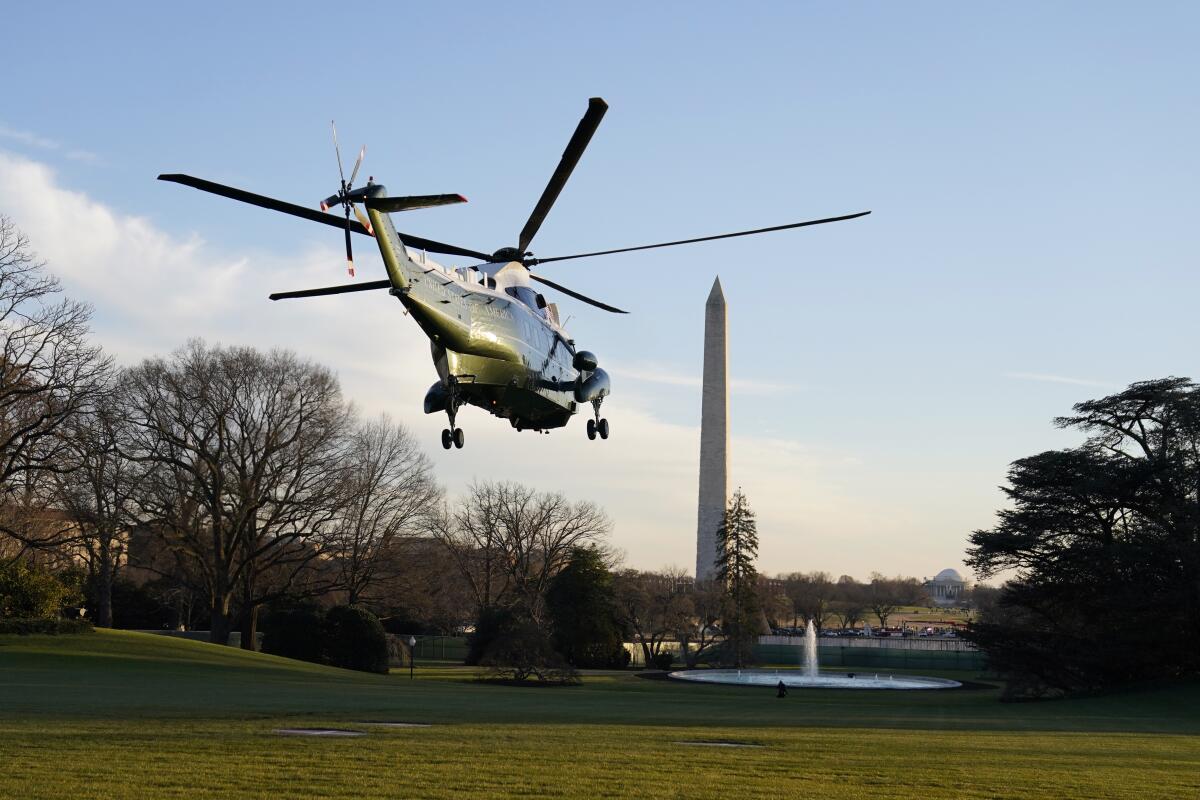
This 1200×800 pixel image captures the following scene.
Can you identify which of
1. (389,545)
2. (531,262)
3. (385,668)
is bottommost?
(385,668)

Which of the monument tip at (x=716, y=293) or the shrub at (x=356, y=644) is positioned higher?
the monument tip at (x=716, y=293)

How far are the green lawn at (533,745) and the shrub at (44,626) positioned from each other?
7221 mm

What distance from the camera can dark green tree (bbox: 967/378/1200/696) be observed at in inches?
2004

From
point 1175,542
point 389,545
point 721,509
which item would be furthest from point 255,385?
point 1175,542

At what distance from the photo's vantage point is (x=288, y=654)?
2311 inches

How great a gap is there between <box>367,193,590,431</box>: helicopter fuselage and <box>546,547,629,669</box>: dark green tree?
4215cm

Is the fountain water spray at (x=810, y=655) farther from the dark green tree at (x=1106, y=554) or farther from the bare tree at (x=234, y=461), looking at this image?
the bare tree at (x=234, y=461)

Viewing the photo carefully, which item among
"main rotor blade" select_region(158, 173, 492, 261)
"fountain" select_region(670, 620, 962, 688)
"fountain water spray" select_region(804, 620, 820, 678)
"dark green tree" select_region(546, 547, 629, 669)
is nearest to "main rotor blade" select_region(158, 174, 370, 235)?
"main rotor blade" select_region(158, 173, 492, 261)

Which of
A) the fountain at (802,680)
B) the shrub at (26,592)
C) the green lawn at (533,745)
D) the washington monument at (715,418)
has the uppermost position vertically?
the washington monument at (715,418)

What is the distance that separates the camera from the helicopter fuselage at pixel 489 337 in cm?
2175

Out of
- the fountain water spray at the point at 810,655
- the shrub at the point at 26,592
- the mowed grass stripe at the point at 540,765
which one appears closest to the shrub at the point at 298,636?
the shrub at the point at 26,592

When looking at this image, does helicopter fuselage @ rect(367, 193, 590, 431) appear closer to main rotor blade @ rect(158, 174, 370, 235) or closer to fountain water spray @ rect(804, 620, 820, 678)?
main rotor blade @ rect(158, 174, 370, 235)

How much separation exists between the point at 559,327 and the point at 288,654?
34.9 m

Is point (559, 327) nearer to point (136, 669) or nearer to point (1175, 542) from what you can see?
point (136, 669)
